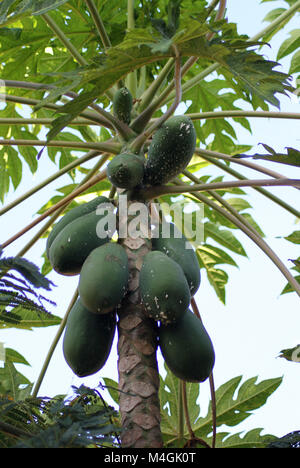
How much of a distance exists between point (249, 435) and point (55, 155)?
1958 millimetres

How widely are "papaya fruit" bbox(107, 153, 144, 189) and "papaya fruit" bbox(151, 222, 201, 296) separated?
0.20 meters

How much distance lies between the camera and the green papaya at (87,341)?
5.36 ft

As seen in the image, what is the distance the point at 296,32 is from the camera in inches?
118

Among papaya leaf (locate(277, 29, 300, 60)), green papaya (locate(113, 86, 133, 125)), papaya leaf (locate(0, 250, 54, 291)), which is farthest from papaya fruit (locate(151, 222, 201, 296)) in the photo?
papaya leaf (locate(277, 29, 300, 60))

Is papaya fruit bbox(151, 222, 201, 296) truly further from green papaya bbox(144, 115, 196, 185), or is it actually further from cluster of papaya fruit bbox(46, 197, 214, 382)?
green papaya bbox(144, 115, 196, 185)

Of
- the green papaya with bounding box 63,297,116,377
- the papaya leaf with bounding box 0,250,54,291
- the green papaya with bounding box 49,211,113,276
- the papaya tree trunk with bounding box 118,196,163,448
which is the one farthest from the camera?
the green papaya with bounding box 49,211,113,276

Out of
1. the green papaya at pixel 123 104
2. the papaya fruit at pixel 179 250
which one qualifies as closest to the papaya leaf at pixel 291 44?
the green papaya at pixel 123 104

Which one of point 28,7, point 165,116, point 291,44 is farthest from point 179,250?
point 291,44

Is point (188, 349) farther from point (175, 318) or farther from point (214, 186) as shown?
point (214, 186)

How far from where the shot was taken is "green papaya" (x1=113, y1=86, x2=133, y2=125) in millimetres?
2004

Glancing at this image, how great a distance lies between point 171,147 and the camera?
1834mm

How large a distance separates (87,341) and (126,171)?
1.86 ft
